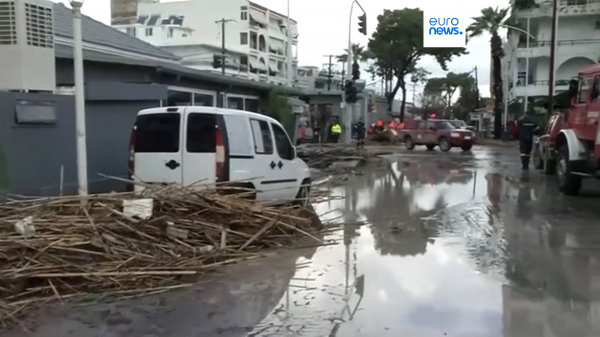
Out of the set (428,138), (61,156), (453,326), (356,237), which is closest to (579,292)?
(453,326)

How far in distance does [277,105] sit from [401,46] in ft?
137

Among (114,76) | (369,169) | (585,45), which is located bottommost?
(369,169)

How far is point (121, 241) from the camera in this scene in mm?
8023

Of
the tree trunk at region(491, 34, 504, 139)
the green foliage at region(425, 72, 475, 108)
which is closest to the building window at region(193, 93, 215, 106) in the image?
the tree trunk at region(491, 34, 504, 139)

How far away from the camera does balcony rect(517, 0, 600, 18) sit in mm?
54625

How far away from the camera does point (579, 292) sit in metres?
7.25

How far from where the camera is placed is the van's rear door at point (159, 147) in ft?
34.4

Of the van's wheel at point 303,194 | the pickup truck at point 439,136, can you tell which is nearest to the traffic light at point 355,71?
the pickup truck at point 439,136

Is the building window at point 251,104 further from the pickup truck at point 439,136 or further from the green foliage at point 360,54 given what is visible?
the green foliage at point 360,54

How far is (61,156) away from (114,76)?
167 inches

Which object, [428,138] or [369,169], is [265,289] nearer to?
[369,169]

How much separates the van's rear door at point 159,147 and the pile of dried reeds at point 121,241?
3.53 ft

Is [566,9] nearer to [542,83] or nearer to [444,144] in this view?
[542,83]

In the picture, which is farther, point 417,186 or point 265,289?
point 417,186
